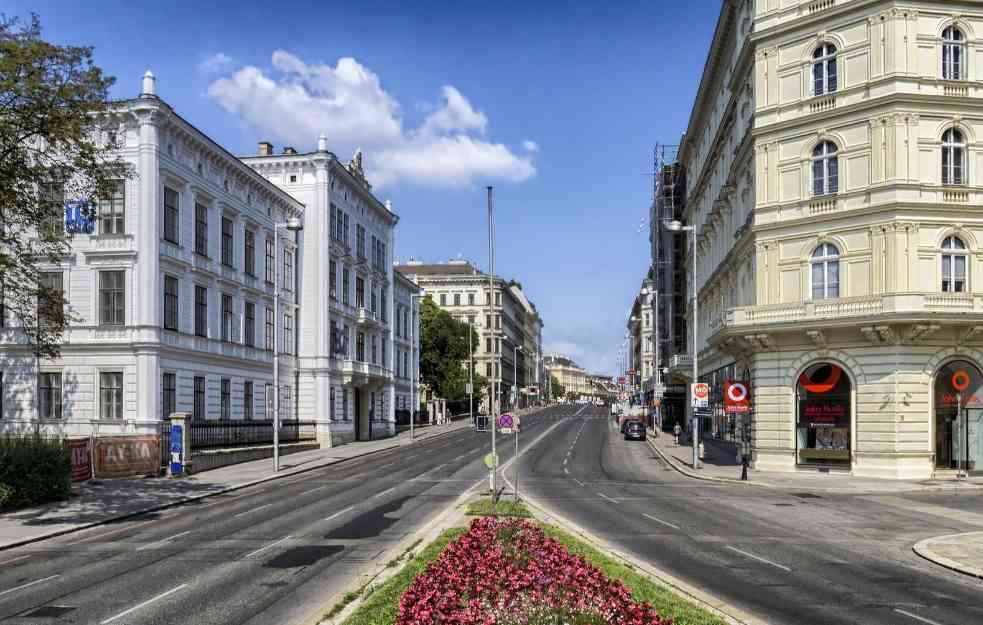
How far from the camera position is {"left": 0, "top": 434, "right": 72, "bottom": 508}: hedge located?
27.2 meters

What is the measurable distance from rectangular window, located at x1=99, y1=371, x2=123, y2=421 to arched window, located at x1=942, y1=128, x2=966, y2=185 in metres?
37.8

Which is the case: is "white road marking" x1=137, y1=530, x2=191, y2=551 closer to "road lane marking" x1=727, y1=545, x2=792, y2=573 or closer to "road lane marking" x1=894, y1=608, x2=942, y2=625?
"road lane marking" x1=727, y1=545, x2=792, y2=573

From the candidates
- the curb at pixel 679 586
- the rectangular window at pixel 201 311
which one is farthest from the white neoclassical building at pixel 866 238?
the rectangular window at pixel 201 311

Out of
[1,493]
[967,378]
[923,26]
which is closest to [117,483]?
[1,493]

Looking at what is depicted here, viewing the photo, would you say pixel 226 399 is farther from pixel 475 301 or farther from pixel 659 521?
pixel 475 301

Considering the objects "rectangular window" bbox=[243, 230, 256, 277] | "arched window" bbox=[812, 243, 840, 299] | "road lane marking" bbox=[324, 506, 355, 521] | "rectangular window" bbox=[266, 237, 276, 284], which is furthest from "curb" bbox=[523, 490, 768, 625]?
"rectangular window" bbox=[266, 237, 276, 284]

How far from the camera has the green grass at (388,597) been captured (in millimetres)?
11766

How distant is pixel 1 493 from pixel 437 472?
65.2 feet

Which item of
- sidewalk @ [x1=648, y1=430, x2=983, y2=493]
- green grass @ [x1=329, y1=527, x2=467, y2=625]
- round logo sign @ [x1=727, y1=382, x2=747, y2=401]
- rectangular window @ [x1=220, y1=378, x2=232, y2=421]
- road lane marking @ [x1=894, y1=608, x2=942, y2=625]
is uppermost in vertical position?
round logo sign @ [x1=727, y1=382, x2=747, y2=401]

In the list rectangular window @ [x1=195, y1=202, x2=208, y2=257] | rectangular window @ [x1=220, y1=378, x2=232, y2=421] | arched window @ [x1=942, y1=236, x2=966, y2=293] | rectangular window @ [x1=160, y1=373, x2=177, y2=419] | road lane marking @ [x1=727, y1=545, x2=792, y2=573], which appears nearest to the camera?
road lane marking @ [x1=727, y1=545, x2=792, y2=573]

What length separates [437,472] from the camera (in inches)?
1656

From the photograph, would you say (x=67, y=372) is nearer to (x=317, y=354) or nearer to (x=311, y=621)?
(x=317, y=354)

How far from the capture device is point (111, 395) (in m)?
41.4

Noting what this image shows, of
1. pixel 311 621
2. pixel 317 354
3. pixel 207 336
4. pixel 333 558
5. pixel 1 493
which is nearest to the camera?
pixel 311 621
